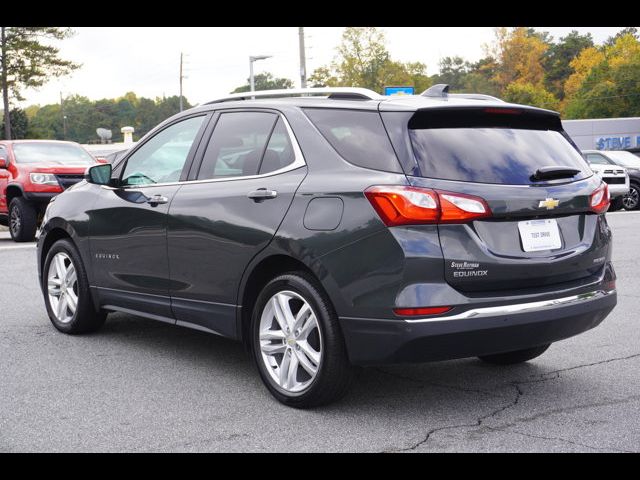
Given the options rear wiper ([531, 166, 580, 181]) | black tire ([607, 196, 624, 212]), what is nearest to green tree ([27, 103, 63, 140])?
black tire ([607, 196, 624, 212])

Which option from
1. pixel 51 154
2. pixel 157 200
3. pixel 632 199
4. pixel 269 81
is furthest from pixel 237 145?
pixel 269 81

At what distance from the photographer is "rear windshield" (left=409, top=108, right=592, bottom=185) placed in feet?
14.5

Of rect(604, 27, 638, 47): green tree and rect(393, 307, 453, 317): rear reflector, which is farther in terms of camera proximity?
rect(604, 27, 638, 47): green tree

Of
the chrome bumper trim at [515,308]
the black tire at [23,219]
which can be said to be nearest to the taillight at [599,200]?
the chrome bumper trim at [515,308]

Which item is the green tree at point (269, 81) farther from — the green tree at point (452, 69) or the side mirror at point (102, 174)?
the side mirror at point (102, 174)

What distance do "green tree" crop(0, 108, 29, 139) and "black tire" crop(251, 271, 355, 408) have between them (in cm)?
4990

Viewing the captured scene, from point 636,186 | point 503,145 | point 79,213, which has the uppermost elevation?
point 503,145

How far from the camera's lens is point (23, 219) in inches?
599

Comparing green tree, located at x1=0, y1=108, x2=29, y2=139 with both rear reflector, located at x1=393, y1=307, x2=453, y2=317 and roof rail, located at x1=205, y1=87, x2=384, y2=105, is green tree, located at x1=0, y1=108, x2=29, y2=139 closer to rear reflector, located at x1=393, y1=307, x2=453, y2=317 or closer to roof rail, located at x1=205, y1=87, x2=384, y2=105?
roof rail, located at x1=205, y1=87, x2=384, y2=105
